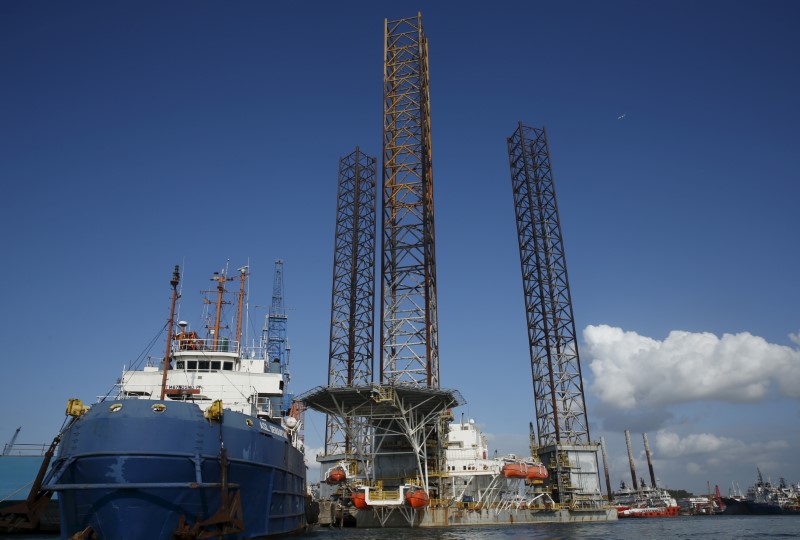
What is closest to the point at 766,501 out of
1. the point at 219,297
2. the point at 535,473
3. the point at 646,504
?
the point at 646,504

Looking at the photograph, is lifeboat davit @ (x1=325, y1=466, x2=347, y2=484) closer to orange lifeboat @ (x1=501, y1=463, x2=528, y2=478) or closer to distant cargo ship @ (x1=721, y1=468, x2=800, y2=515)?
orange lifeboat @ (x1=501, y1=463, x2=528, y2=478)

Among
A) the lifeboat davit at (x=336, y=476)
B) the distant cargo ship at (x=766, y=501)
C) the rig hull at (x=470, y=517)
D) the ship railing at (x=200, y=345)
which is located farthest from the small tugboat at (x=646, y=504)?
the ship railing at (x=200, y=345)

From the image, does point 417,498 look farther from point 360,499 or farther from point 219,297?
point 219,297

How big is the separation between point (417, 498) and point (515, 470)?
357 inches

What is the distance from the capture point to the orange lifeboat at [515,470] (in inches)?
1634

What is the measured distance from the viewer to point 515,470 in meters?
41.6

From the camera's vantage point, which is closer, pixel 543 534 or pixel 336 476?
pixel 543 534

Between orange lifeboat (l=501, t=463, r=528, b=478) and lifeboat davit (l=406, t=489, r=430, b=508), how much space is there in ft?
24.6

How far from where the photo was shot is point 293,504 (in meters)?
28.2

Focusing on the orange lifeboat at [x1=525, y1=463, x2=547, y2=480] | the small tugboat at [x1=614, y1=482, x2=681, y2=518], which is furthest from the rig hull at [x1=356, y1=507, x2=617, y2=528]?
the small tugboat at [x1=614, y1=482, x2=681, y2=518]

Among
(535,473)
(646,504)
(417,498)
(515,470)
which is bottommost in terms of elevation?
(646,504)

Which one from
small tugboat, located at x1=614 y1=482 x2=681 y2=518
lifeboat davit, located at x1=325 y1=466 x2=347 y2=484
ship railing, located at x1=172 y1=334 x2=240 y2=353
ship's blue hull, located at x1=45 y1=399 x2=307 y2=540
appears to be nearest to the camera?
ship's blue hull, located at x1=45 y1=399 x2=307 y2=540

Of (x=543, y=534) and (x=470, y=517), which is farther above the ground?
(x=470, y=517)

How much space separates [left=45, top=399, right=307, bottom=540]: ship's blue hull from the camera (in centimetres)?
1839
